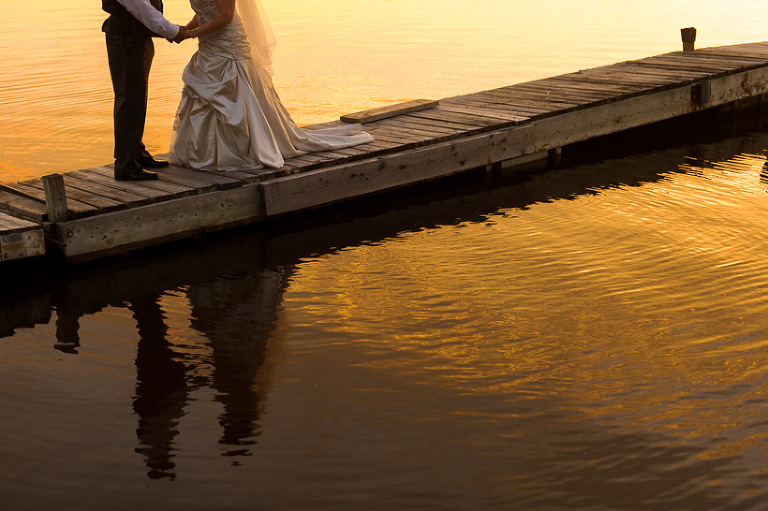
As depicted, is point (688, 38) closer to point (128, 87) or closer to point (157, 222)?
point (128, 87)

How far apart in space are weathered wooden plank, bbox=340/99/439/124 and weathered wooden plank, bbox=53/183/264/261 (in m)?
2.22

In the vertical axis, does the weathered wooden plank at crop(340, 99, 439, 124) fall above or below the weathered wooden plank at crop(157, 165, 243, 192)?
above

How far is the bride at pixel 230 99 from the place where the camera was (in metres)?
8.33

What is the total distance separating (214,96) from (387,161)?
165 centimetres

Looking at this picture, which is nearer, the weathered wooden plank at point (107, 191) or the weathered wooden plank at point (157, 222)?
the weathered wooden plank at point (157, 222)

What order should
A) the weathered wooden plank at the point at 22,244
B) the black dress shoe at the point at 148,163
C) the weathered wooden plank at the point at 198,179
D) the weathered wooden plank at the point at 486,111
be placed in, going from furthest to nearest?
the weathered wooden plank at the point at 486,111, the black dress shoe at the point at 148,163, the weathered wooden plank at the point at 198,179, the weathered wooden plank at the point at 22,244

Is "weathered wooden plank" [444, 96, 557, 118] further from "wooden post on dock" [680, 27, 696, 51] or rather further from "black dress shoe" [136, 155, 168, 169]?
"wooden post on dock" [680, 27, 696, 51]

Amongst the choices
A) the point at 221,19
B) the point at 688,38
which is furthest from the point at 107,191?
the point at 688,38

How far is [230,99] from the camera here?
331 inches

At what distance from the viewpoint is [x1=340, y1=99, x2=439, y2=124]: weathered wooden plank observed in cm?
1017

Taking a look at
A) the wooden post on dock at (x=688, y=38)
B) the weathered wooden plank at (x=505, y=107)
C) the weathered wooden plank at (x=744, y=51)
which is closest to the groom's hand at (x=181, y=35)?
the weathered wooden plank at (x=505, y=107)

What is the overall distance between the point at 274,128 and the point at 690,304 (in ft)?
12.8

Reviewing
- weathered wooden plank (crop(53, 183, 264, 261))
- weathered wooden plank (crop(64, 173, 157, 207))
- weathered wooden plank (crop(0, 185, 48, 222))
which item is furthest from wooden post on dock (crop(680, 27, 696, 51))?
weathered wooden plank (crop(0, 185, 48, 222))

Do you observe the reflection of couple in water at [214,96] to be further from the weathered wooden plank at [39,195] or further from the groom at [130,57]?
the weathered wooden plank at [39,195]
